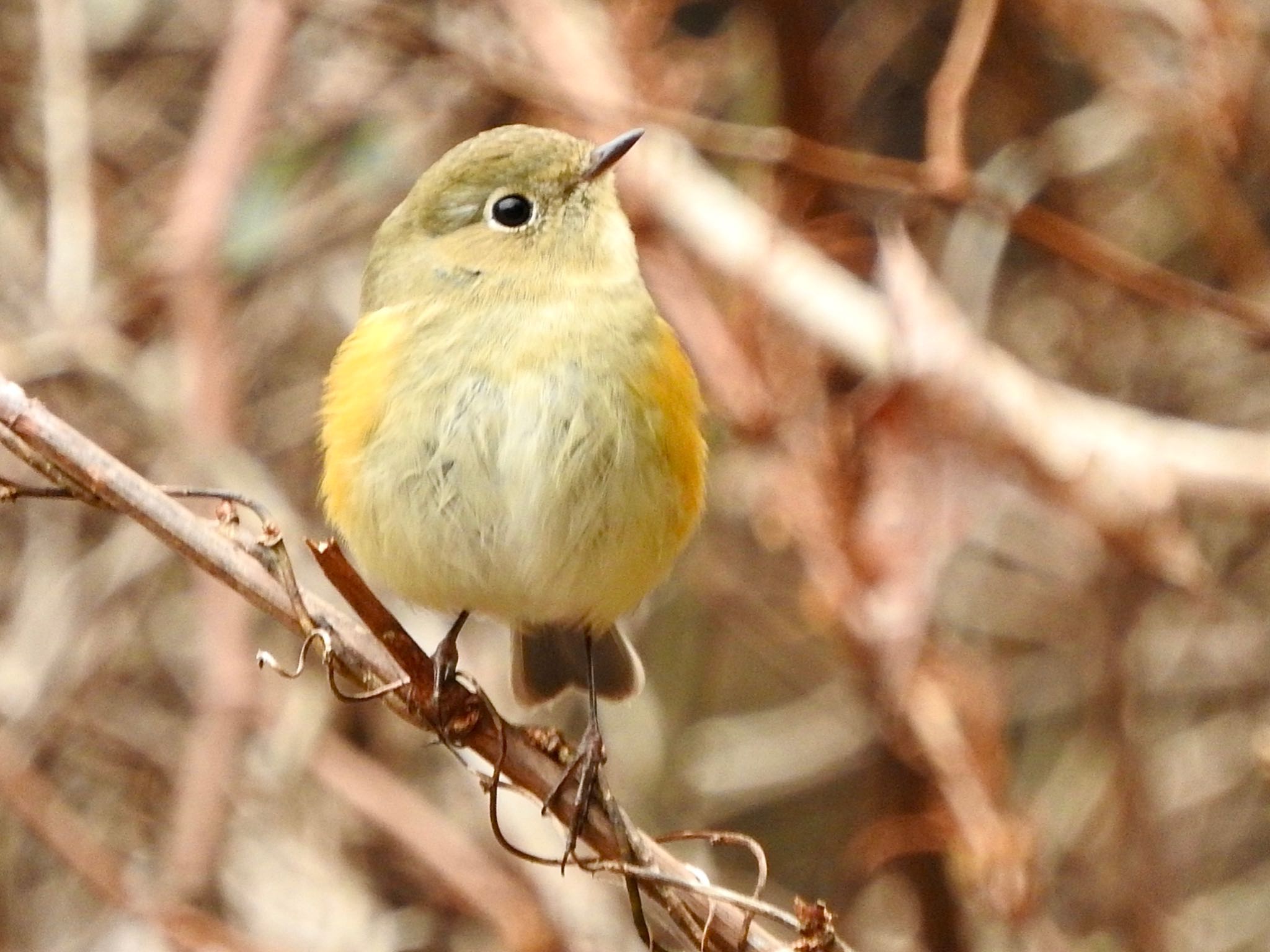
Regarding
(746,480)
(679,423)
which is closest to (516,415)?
(679,423)

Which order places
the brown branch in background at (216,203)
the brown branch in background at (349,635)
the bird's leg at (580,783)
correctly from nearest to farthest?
the brown branch in background at (349,635), the bird's leg at (580,783), the brown branch in background at (216,203)

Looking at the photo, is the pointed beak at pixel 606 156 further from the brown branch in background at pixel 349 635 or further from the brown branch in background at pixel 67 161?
the brown branch in background at pixel 67 161

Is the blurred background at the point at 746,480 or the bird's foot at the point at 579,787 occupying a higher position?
the blurred background at the point at 746,480

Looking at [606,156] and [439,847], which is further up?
[606,156]

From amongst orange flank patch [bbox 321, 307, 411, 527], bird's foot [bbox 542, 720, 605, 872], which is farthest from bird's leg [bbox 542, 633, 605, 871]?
orange flank patch [bbox 321, 307, 411, 527]

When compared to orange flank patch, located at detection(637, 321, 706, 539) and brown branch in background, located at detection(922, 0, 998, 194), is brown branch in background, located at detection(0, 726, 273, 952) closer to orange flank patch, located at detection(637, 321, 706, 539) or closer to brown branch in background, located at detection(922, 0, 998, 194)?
orange flank patch, located at detection(637, 321, 706, 539)

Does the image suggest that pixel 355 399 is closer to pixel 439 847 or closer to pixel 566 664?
pixel 566 664

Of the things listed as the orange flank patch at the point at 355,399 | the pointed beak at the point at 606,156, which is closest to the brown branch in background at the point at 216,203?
the orange flank patch at the point at 355,399
